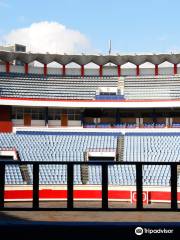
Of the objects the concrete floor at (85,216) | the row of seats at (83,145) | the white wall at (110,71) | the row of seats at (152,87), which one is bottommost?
the row of seats at (83,145)

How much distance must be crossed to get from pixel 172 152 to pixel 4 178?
27.1m

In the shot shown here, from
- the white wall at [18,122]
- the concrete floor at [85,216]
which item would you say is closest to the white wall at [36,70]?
the white wall at [18,122]

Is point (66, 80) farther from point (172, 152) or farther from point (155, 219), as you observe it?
point (155, 219)

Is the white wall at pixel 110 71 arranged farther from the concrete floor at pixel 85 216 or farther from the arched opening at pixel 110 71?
the concrete floor at pixel 85 216

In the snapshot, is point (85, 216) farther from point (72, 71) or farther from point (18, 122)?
point (72, 71)

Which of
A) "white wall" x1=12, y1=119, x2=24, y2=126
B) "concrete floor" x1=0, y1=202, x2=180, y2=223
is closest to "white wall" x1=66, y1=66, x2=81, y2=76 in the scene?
"white wall" x1=12, y1=119, x2=24, y2=126

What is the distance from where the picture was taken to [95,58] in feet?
142

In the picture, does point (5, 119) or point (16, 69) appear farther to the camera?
point (16, 69)

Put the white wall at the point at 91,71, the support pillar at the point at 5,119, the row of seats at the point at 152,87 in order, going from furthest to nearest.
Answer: the white wall at the point at 91,71 < the row of seats at the point at 152,87 < the support pillar at the point at 5,119

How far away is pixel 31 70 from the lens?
142 feet

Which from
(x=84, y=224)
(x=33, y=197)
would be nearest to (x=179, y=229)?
(x=84, y=224)

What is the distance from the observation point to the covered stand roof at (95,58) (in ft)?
140

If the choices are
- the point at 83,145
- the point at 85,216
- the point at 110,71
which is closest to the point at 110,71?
the point at 110,71

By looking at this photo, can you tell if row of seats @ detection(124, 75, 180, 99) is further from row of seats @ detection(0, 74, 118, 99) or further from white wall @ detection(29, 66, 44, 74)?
white wall @ detection(29, 66, 44, 74)
